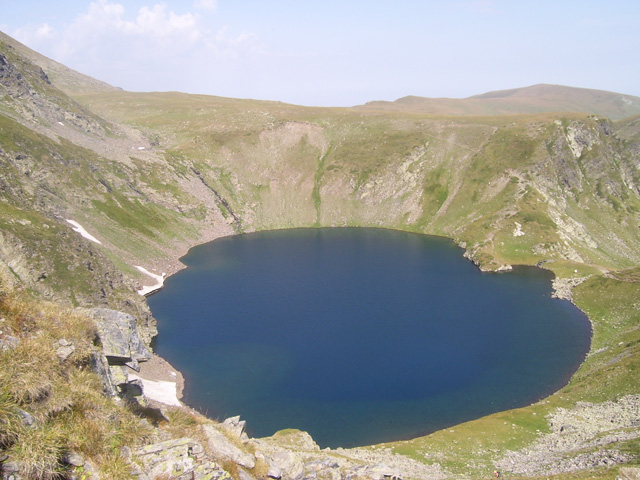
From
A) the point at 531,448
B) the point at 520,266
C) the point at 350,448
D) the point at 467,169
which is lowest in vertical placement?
the point at 350,448

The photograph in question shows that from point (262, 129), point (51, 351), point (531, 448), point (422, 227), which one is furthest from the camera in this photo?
point (262, 129)

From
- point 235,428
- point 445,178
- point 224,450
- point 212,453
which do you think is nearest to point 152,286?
point 235,428

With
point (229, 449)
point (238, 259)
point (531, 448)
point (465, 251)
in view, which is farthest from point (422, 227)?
point (229, 449)

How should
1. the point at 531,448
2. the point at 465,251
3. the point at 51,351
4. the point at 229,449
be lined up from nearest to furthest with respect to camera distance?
1. the point at 51,351
2. the point at 229,449
3. the point at 531,448
4. the point at 465,251

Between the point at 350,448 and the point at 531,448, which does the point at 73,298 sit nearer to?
the point at 350,448

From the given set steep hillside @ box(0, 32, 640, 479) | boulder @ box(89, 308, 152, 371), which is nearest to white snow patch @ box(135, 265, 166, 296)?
steep hillside @ box(0, 32, 640, 479)
